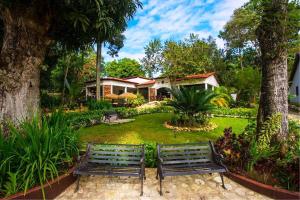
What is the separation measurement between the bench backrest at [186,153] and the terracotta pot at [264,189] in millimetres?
643

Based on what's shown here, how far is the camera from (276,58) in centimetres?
511

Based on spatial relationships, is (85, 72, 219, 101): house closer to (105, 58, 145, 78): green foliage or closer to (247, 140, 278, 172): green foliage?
(247, 140, 278, 172): green foliage

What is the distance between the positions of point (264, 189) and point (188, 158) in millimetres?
1462

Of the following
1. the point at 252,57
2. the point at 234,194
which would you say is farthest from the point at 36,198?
the point at 252,57

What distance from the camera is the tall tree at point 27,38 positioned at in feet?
16.5

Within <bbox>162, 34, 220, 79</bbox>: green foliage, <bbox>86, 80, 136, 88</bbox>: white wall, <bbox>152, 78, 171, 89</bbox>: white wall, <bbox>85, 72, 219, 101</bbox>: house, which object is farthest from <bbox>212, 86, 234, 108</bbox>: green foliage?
<bbox>86, 80, 136, 88</bbox>: white wall

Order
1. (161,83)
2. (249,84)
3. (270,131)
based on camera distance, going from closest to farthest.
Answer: (270,131) → (249,84) → (161,83)

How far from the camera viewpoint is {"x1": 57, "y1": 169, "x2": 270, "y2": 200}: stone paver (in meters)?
4.00

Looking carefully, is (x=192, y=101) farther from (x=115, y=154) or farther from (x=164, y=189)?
(x=164, y=189)

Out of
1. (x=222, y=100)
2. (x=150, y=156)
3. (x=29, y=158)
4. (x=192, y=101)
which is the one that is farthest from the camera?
(x=222, y=100)

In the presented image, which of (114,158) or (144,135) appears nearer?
(114,158)

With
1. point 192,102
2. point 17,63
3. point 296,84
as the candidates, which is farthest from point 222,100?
point 17,63

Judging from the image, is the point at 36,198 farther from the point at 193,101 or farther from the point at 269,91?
the point at 193,101

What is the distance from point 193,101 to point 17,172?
8258mm
